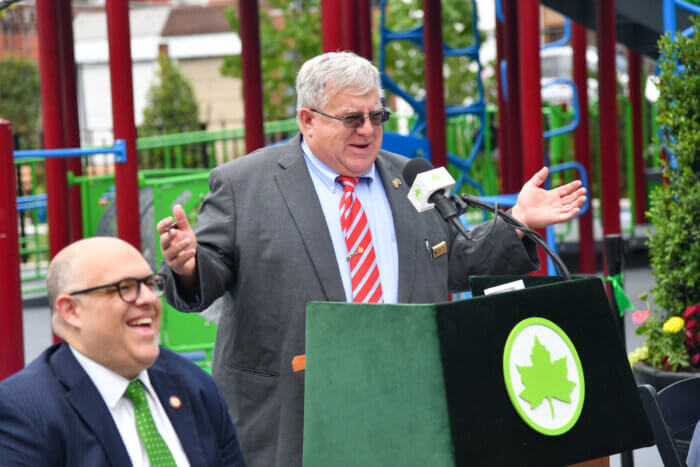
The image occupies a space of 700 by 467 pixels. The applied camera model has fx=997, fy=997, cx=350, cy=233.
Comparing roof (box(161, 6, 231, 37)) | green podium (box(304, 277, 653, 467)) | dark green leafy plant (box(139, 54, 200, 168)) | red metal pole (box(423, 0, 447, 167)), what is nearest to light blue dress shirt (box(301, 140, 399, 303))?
green podium (box(304, 277, 653, 467))

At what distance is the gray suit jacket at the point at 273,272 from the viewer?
10.2 ft

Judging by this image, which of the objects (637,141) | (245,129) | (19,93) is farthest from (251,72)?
(19,93)

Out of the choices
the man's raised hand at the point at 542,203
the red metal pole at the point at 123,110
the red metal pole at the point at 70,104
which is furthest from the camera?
the red metal pole at the point at 70,104

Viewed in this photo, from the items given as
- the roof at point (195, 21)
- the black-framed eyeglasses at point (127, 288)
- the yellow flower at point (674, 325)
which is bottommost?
the yellow flower at point (674, 325)

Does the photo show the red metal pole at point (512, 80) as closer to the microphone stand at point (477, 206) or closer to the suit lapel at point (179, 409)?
the microphone stand at point (477, 206)

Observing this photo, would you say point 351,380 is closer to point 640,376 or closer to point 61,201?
point 640,376

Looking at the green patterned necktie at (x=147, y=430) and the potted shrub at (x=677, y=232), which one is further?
the potted shrub at (x=677, y=232)

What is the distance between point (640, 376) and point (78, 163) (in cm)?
502

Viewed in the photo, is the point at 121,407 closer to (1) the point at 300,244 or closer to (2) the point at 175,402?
(2) the point at 175,402

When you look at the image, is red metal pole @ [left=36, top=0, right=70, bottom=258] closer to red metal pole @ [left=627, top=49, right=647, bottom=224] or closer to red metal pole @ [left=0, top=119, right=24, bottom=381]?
red metal pole @ [left=0, top=119, right=24, bottom=381]

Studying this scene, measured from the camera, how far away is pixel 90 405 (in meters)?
2.18

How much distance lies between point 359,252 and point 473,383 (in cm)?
110

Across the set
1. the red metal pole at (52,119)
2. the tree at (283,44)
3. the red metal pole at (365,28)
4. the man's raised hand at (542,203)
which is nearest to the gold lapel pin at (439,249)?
the man's raised hand at (542,203)

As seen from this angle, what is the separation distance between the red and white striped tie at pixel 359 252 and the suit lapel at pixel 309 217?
0.06 meters
